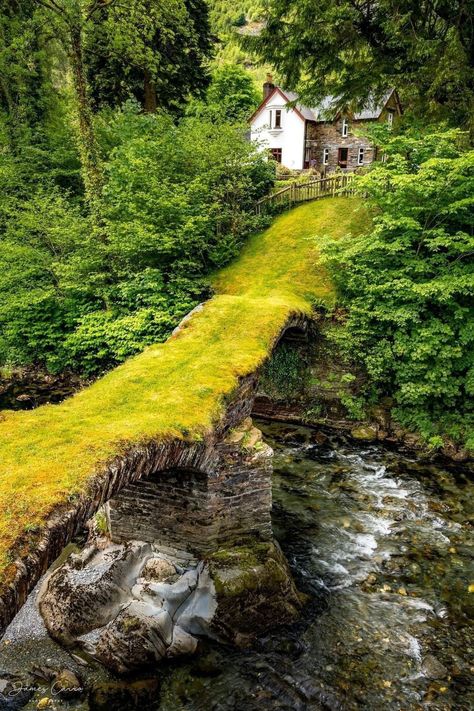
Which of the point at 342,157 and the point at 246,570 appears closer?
the point at 246,570

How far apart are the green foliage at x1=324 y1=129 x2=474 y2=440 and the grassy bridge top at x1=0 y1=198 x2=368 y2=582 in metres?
2.60

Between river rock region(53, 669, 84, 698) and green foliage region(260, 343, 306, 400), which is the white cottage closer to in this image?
green foliage region(260, 343, 306, 400)

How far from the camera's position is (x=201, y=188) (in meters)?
18.4

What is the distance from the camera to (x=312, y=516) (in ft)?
36.1

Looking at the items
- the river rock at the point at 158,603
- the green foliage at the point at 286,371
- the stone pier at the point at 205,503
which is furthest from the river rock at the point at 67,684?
A: the green foliage at the point at 286,371

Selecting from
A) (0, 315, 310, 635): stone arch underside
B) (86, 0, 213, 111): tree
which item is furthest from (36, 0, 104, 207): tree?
(0, 315, 310, 635): stone arch underside

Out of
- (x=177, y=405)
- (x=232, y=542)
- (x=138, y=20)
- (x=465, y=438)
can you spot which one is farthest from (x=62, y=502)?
(x=138, y=20)

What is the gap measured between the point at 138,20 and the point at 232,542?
2027 centimetres

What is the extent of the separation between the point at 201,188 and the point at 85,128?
16.0ft

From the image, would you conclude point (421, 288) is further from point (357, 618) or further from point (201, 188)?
point (201, 188)

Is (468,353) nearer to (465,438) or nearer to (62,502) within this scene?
(465,438)

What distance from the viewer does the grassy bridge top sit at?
5.09 m

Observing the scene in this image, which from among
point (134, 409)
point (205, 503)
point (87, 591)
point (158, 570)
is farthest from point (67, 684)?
point (134, 409)

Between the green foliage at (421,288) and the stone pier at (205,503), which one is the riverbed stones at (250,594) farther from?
the green foliage at (421,288)
